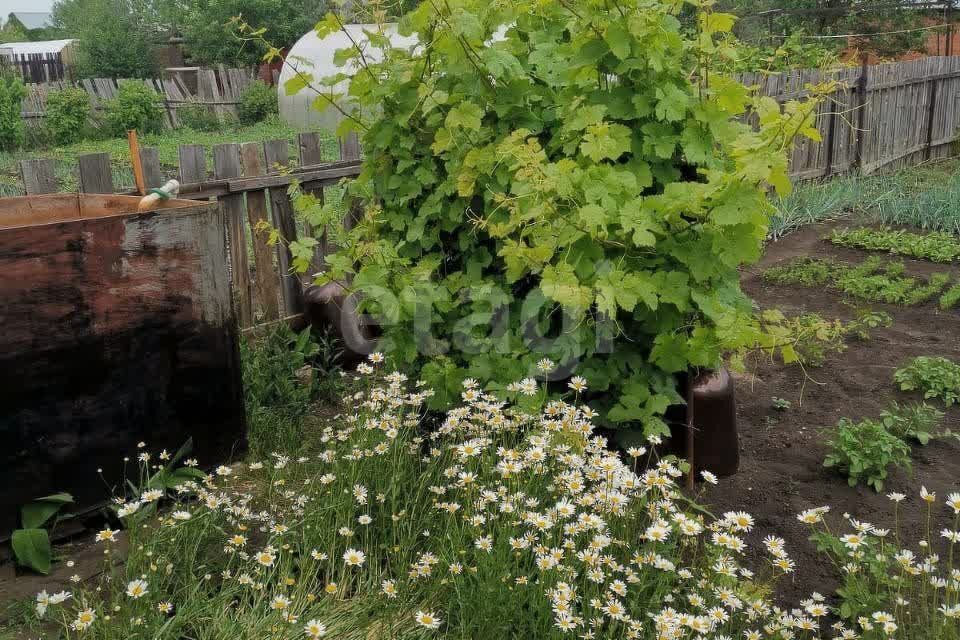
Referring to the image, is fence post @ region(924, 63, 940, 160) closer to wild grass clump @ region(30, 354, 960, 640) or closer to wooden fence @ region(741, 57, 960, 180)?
wooden fence @ region(741, 57, 960, 180)

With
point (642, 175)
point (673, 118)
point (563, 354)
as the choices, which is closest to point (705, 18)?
point (673, 118)

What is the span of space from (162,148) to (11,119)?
3236 millimetres

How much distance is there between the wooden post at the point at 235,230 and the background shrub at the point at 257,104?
19274mm

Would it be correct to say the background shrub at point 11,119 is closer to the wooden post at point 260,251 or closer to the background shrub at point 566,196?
the wooden post at point 260,251

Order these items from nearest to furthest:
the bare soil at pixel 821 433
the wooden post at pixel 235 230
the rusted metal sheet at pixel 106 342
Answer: the rusted metal sheet at pixel 106 342 → the bare soil at pixel 821 433 → the wooden post at pixel 235 230

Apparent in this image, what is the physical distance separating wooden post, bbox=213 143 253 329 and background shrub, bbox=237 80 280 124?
19.3 m

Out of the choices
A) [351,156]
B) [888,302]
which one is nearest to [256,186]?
[351,156]

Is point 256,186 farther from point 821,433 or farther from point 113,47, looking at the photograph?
point 113,47

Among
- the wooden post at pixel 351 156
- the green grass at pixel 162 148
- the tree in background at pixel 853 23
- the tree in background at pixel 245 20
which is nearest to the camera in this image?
the wooden post at pixel 351 156

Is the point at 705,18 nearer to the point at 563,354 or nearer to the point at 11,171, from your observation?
the point at 563,354

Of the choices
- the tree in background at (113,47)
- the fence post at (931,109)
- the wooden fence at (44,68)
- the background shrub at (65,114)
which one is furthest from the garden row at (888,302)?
the wooden fence at (44,68)

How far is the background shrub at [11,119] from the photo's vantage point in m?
17.3

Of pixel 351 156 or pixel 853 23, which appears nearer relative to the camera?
pixel 351 156

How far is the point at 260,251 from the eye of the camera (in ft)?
15.6
